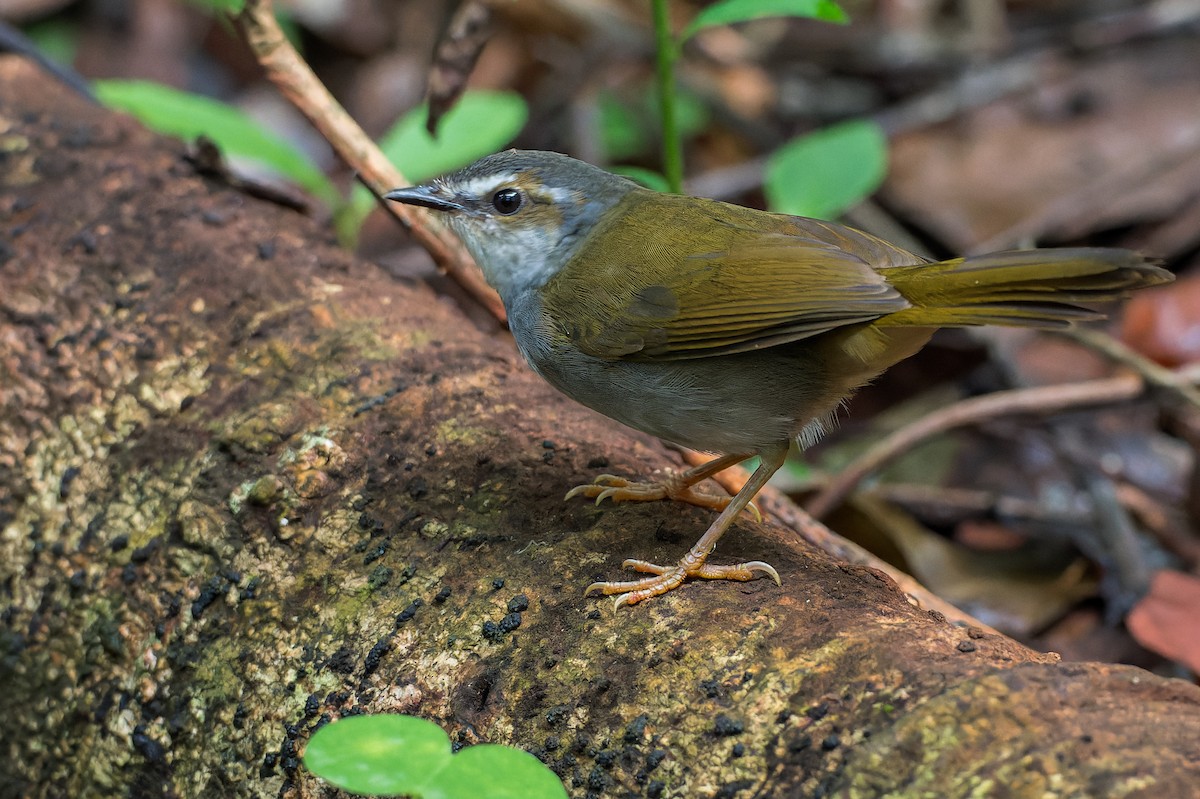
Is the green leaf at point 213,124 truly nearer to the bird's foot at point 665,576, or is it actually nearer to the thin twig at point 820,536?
the thin twig at point 820,536

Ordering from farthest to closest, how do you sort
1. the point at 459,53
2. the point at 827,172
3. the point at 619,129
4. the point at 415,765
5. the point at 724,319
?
the point at 619,129, the point at 827,172, the point at 459,53, the point at 724,319, the point at 415,765

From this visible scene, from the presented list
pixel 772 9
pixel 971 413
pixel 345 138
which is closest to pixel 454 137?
pixel 345 138

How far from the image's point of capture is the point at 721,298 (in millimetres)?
2652

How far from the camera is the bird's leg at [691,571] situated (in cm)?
218

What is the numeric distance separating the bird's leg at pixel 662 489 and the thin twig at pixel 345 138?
904 millimetres

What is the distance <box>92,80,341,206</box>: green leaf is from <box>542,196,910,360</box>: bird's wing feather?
1.56m

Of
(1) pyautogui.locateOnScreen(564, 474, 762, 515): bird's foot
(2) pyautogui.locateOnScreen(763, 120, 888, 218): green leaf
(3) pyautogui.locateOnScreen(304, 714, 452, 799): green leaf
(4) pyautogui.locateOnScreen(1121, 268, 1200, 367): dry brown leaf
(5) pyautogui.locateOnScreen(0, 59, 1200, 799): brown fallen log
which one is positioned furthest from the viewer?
(4) pyautogui.locateOnScreen(1121, 268, 1200, 367): dry brown leaf

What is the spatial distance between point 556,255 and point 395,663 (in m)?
1.26

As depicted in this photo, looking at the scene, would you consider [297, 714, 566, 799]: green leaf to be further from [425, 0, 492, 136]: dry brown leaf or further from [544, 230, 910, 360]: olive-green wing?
[425, 0, 492, 136]: dry brown leaf

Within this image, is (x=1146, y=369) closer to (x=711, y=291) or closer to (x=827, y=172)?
(x=827, y=172)

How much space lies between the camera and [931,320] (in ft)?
7.96

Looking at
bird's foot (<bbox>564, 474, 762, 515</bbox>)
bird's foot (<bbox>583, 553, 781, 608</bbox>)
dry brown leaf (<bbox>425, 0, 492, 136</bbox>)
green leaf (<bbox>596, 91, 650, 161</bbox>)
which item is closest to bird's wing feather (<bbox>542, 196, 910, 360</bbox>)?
bird's foot (<bbox>564, 474, 762, 515</bbox>)

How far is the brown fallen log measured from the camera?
1731 millimetres

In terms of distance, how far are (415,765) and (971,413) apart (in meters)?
2.95
